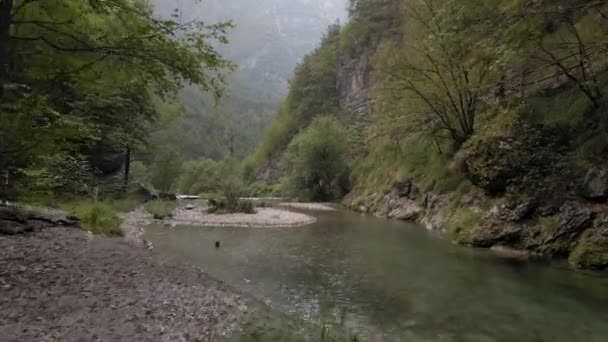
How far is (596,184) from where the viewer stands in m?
13.8

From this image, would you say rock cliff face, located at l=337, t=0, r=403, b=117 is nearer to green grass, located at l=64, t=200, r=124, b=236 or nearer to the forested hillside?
the forested hillside

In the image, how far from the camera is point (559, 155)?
15.9m

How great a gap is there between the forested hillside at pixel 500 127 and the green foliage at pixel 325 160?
658cm

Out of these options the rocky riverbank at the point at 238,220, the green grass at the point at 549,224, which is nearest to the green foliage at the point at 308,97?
the rocky riverbank at the point at 238,220

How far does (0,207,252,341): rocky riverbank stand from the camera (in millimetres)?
6000

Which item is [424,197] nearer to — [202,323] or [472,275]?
[472,275]

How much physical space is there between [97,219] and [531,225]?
1670 centimetres

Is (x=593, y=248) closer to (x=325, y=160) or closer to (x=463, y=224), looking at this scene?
(x=463, y=224)

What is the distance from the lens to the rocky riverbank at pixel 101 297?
19.7 ft

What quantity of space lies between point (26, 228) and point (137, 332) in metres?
8.31

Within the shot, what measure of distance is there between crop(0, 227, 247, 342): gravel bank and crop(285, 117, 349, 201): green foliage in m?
36.1

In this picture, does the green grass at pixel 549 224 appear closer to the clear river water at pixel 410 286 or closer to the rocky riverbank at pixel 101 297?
the clear river water at pixel 410 286

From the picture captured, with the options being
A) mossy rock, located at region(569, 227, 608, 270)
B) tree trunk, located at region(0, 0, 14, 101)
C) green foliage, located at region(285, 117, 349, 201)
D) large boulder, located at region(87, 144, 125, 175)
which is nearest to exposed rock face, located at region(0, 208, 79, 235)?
tree trunk, located at region(0, 0, 14, 101)

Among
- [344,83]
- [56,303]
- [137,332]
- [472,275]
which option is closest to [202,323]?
[137,332]
